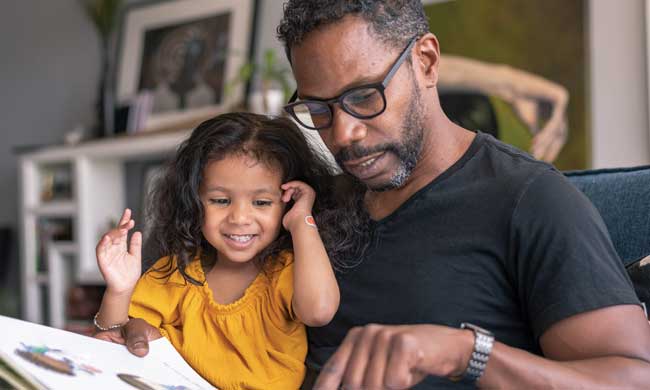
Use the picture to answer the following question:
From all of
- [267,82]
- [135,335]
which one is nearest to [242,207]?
[135,335]

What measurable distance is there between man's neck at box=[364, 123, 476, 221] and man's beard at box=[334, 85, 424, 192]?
0.02m

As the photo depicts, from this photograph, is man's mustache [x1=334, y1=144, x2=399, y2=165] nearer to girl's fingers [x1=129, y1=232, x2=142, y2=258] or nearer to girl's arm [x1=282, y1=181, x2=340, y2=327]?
girl's arm [x1=282, y1=181, x2=340, y2=327]

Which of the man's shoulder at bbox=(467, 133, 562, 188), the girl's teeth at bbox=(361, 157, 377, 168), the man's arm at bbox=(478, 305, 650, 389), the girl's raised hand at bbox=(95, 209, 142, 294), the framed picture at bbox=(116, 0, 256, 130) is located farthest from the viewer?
the framed picture at bbox=(116, 0, 256, 130)

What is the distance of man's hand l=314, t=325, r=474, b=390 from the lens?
80cm

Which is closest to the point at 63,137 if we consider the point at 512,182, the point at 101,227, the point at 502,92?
the point at 101,227

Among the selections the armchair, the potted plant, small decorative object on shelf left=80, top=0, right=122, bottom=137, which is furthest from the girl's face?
small decorative object on shelf left=80, top=0, right=122, bottom=137

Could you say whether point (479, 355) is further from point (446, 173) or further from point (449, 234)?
point (446, 173)

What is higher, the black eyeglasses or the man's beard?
the black eyeglasses

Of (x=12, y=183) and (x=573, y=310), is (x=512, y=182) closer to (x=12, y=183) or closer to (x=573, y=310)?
(x=573, y=310)

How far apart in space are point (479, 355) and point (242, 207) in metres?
0.65

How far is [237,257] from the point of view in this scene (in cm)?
143

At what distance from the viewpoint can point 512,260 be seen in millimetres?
1106

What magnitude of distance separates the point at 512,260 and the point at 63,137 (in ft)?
15.0

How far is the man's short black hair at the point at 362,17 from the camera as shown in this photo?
1.20 m
